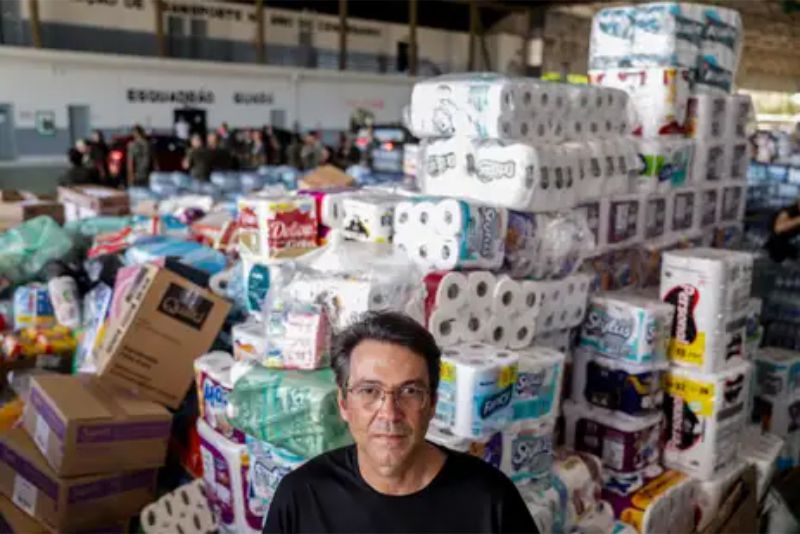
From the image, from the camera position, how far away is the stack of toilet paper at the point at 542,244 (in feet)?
11.7

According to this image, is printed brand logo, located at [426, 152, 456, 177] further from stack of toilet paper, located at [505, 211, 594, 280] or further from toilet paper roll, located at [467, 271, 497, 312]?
toilet paper roll, located at [467, 271, 497, 312]

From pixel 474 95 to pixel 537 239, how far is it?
0.72 meters

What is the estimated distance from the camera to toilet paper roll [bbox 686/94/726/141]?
183 inches

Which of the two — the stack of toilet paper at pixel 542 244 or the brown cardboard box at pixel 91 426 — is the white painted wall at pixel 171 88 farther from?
the stack of toilet paper at pixel 542 244

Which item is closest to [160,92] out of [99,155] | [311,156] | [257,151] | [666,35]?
[257,151]

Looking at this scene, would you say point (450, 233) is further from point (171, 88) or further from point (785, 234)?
point (171, 88)

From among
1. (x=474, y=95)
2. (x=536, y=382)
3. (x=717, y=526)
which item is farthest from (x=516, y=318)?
(x=717, y=526)

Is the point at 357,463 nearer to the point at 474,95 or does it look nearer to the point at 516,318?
the point at 516,318

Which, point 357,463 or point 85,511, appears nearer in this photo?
point 357,463

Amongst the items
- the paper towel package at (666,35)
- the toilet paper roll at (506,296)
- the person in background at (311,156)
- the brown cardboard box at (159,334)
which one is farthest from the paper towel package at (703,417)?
the person in background at (311,156)

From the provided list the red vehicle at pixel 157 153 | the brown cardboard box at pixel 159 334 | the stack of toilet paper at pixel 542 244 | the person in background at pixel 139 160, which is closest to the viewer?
the stack of toilet paper at pixel 542 244

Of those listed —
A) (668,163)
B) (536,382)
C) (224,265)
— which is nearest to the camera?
(536,382)

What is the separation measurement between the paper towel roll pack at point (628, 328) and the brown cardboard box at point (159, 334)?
1.85 meters

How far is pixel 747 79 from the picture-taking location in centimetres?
2884
